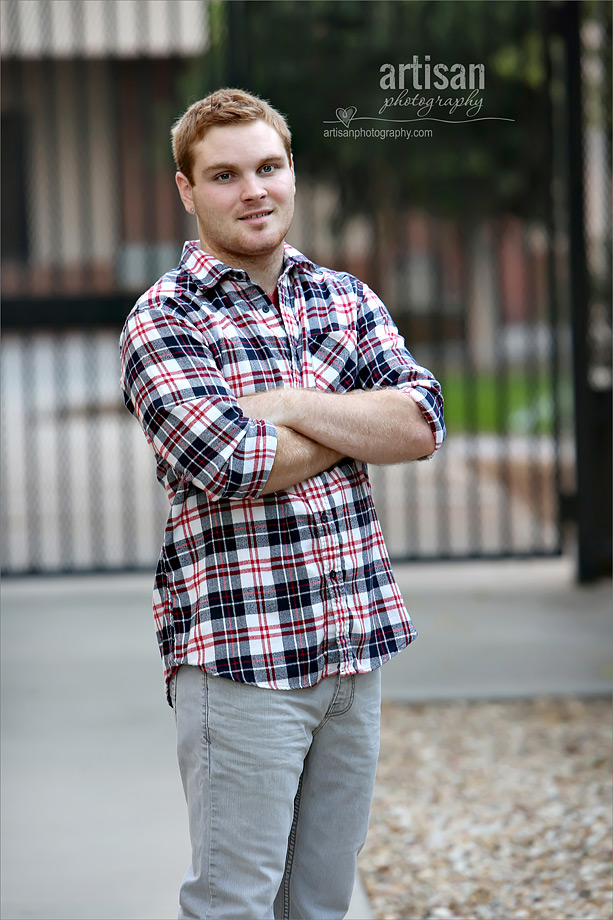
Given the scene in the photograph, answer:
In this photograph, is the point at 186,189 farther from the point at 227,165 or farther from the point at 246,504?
the point at 246,504

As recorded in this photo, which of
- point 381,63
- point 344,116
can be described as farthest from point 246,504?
point 381,63

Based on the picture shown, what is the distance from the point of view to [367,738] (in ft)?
6.15

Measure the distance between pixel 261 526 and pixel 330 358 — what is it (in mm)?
332

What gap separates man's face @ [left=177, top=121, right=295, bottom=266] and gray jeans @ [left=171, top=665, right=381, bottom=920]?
0.71m

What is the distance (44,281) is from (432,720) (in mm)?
7586

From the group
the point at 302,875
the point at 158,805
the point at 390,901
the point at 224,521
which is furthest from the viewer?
the point at 158,805

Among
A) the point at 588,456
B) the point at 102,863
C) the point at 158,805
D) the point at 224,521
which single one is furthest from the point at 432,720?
the point at 224,521

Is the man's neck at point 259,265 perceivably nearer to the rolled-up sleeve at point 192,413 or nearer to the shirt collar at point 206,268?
the shirt collar at point 206,268

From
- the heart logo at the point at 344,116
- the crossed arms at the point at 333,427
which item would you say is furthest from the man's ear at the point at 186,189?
the heart logo at the point at 344,116

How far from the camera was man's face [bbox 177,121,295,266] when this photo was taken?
71.1 inches

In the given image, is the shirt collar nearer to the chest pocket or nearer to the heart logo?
the chest pocket

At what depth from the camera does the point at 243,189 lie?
180 centimetres

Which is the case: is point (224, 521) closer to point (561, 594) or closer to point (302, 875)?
point (302, 875)

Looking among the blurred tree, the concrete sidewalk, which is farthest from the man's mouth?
the blurred tree
